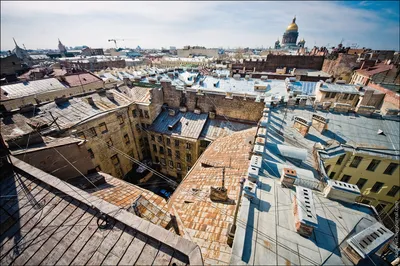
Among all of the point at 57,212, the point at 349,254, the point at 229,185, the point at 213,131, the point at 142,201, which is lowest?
the point at 213,131

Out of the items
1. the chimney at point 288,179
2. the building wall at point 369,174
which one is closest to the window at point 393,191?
the building wall at point 369,174

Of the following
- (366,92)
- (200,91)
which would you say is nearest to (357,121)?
(366,92)

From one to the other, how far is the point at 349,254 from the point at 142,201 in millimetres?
9920

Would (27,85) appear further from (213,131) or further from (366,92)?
(366,92)

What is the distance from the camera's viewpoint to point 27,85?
34.3 m

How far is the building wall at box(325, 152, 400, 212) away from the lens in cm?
1634

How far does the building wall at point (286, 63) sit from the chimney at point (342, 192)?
183 ft

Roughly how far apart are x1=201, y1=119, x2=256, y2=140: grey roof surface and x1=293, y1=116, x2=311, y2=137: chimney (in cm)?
908

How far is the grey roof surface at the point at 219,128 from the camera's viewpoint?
969 inches

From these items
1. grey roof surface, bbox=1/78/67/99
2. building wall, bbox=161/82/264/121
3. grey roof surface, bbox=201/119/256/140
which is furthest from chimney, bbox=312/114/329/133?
grey roof surface, bbox=1/78/67/99

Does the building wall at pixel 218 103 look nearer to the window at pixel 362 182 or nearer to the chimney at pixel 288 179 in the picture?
the window at pixel 362 182

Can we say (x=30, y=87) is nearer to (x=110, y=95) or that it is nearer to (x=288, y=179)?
(x=110, y=95)

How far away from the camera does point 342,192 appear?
29.3ft

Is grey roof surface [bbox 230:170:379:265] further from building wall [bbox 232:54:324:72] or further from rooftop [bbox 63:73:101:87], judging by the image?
building wall [bbox 232:54:324:72]
